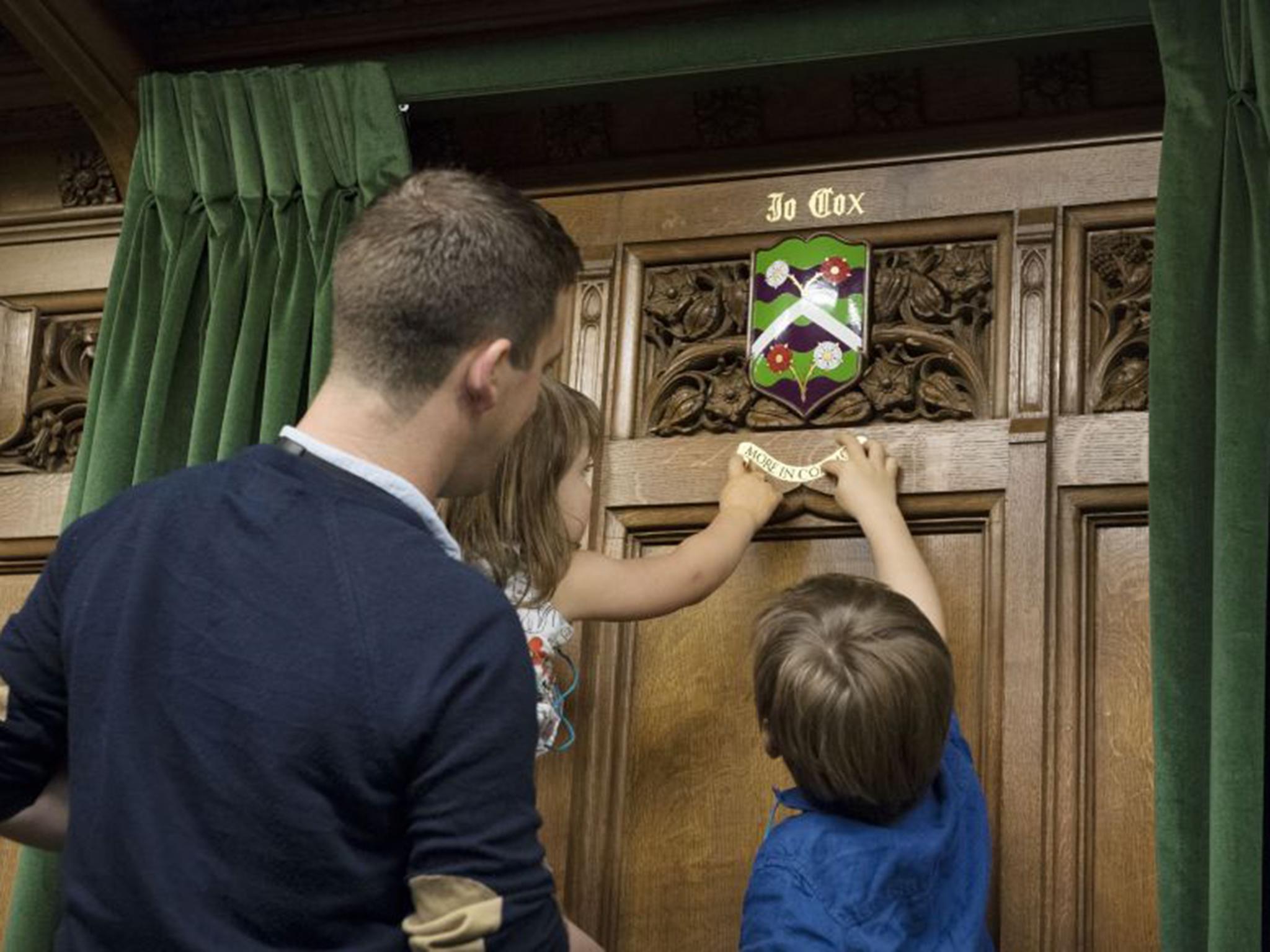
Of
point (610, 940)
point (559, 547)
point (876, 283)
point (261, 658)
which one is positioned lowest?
point (610, 940)

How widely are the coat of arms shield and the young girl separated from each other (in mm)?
218

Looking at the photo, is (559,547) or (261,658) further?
(559,547)

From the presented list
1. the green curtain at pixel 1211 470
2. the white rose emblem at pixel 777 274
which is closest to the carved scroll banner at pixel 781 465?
the white rose emblem at pixel 777 274

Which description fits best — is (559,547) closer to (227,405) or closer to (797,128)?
(227,405)

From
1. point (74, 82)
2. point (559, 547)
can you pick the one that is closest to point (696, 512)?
point (559, 547)

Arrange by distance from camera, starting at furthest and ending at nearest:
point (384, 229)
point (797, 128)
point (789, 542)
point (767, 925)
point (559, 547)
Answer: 1. point (797, 128)
2. point (789, 542)
3. point (559, 547)
4. point (767, 925)
5. point (384, 229)

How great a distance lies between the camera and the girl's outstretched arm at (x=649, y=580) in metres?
2.45

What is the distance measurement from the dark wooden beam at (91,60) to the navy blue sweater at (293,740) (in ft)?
5.19

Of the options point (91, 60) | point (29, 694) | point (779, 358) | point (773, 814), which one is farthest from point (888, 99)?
point (29, 694)

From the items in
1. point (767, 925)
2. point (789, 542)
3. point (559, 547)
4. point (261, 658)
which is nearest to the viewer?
point (261, 658)

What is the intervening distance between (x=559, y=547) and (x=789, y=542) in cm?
37

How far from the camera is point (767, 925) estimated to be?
6.46 ft

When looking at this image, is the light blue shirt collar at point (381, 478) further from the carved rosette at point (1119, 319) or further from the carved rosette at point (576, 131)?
the carved rosette at point (576, 131)

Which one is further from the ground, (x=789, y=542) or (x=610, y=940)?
(x=789, y=542)
